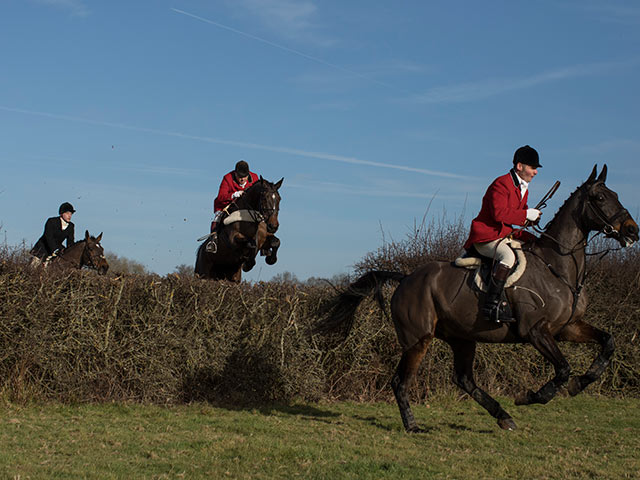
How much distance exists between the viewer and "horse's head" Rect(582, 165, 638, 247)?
731cm

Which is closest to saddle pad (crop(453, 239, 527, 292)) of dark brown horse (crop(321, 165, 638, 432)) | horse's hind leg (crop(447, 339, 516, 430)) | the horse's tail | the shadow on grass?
dark brown horse (crop(321, 165, 638, 432))

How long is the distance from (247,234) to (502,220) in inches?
213

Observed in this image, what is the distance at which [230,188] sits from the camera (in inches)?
496

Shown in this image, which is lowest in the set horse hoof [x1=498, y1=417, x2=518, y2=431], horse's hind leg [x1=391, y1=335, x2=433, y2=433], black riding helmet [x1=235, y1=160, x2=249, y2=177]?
horse hoof [x1=498, y1=417, x2=518, y2=431]

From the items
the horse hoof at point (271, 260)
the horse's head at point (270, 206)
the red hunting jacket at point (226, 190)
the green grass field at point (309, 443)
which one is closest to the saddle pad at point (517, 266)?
the green grass field at point (309, 443)

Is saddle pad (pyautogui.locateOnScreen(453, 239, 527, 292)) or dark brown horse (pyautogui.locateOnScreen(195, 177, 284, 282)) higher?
dark brown horse (pyautogui.locateOnScreen(195, 177, 284, 282))

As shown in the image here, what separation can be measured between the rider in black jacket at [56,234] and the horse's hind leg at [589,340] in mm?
10973

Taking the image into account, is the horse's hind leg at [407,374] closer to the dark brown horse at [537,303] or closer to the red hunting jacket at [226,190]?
the dark brown horse at [537,303]

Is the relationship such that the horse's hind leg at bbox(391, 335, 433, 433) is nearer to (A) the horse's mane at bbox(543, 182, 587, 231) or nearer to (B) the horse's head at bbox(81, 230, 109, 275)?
(A) the horse's mane at bbox(543, 182, 587, 231)

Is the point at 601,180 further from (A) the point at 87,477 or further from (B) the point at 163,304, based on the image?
(A) the point at 87,477

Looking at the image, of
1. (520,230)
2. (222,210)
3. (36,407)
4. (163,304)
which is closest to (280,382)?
(163,304)

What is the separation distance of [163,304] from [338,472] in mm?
3803

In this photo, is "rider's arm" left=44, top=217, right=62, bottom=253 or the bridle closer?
the bridle

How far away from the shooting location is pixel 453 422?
8.12 metres
